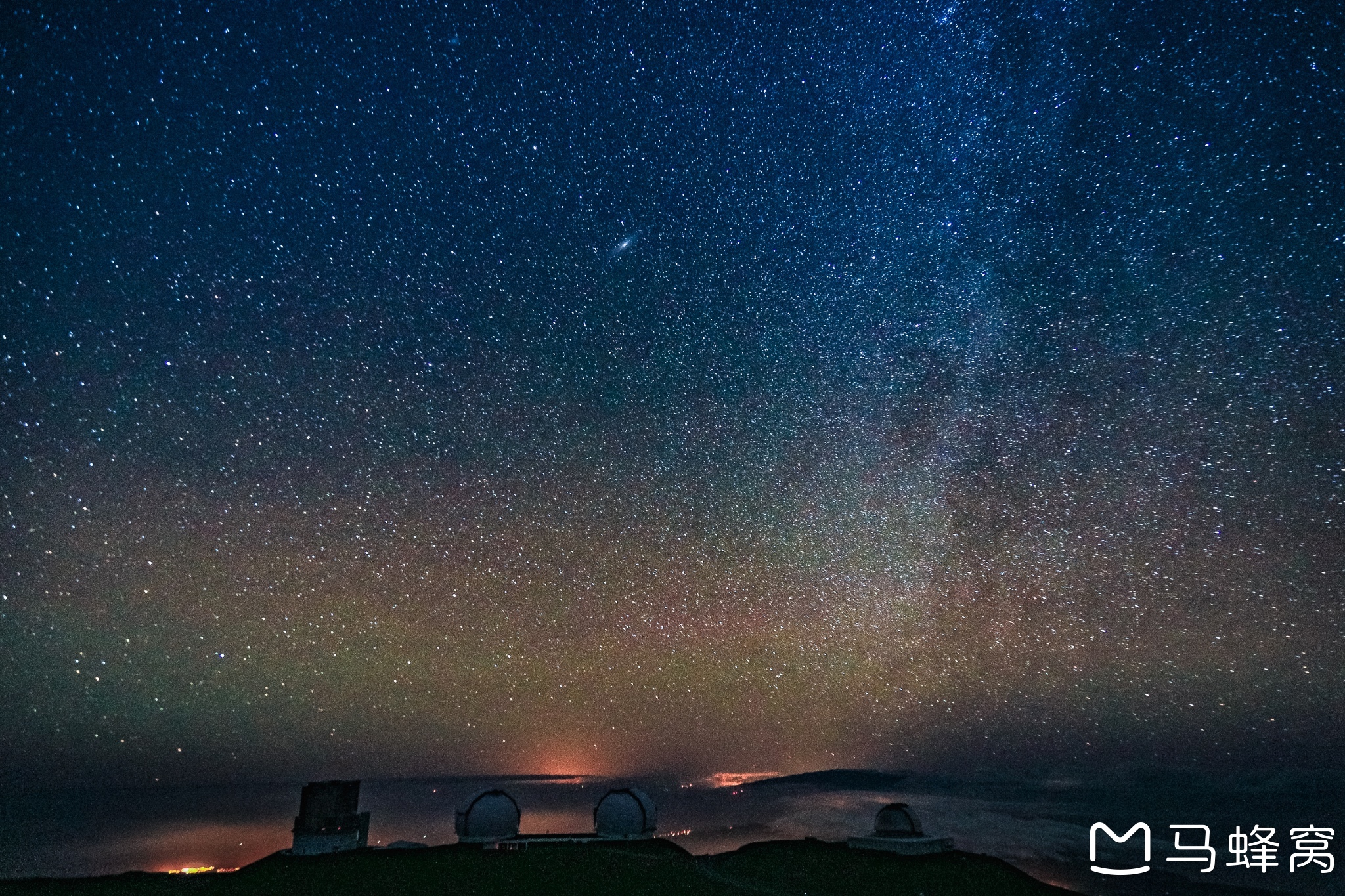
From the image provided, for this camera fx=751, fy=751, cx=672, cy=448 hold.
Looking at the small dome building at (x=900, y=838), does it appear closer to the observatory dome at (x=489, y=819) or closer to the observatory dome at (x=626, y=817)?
the observatory dome at (x=626, y=817)

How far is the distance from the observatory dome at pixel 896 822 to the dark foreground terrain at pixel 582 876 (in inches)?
84.8

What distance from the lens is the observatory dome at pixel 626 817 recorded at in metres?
32.9

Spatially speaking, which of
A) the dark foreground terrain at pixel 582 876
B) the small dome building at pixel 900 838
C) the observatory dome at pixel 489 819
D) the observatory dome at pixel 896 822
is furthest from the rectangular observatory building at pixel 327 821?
the observatory dome at pixel 896 822

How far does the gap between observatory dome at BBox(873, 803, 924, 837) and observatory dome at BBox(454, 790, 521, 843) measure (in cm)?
1555

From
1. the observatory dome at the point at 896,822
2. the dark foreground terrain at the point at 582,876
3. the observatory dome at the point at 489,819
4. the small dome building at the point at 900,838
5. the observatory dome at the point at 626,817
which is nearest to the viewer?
the dark foreground terrain at the point at 582,876

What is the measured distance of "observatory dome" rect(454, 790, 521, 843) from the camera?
105 ft

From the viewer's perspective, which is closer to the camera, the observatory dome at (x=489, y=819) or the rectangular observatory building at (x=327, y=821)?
the rectangular observatory building at (x=327, y=821)

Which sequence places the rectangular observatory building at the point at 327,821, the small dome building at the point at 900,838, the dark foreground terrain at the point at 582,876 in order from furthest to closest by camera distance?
1. the small dome building at the point at 900,838
2. the rectangular observatory building at the point at 327,821
3. the dark foreground terrain at the point at 582,876

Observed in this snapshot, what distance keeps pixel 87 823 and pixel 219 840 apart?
8286 cm

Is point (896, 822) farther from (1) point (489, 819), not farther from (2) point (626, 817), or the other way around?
(1) point (489, 819)

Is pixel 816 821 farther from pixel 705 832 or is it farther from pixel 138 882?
pixel 138 882

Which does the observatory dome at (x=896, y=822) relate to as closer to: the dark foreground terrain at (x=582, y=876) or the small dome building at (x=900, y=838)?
the small dome building at (x=900, y=838)

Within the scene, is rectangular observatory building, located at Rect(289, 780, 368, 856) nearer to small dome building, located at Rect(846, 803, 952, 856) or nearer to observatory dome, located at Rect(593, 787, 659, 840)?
observatory dome, located at Rect(593, 787, 659, 840)

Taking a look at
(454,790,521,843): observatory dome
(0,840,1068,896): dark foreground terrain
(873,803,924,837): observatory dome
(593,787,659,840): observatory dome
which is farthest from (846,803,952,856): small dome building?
(454,790,521,843): observatory dome
